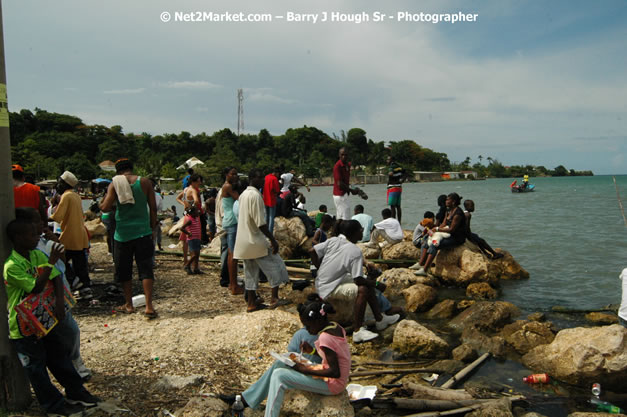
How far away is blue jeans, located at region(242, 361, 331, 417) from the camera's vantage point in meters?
3.35

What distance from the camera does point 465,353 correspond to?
5328 mm

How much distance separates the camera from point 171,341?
194 inches

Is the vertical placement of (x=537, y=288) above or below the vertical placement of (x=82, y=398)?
below

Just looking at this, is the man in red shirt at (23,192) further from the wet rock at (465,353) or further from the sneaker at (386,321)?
the wet rock at (465,353)

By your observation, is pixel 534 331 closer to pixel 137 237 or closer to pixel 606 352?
pixel 606 352

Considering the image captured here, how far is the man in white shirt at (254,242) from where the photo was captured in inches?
243

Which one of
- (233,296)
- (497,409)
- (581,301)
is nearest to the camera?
(497,409)

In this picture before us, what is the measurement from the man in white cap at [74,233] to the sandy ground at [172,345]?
36 centimetres

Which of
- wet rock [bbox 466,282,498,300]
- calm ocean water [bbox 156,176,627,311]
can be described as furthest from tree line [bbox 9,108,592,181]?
wet rock [bbox 466,282,498,300]

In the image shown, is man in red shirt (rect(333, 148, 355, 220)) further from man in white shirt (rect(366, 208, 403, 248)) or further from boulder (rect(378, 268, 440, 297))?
boulder (rect(378, 268, 440, 297))

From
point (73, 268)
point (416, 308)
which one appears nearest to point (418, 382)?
point (416, 308)

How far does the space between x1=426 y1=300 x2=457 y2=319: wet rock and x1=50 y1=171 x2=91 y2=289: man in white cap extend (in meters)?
5.64

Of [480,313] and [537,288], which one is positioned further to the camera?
[537,288]

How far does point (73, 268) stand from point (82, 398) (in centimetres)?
400
